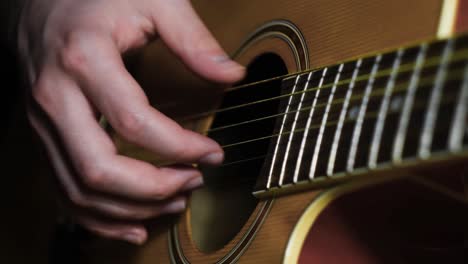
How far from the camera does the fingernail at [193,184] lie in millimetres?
835

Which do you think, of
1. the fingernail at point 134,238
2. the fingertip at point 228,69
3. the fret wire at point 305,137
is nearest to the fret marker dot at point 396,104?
the fret wire at point 305,137

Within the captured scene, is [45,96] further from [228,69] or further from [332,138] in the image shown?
[332,138]

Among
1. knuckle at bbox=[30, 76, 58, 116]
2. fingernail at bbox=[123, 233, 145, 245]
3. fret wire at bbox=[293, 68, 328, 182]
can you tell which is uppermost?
knuckle at bbox=[30, 76, 58, 116]

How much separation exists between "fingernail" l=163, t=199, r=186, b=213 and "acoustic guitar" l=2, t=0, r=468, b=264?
3 centimetres

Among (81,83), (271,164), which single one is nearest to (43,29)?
(81,83)

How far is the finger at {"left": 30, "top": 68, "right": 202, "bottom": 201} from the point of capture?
30.5 inches

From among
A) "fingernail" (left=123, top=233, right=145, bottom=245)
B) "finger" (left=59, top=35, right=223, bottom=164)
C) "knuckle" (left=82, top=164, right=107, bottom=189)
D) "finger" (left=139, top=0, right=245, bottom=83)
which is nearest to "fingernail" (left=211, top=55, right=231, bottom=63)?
"finger" (left=139, top=0, right=245, bottom=83)

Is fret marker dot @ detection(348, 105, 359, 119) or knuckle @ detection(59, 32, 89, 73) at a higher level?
knuckle @ detection(59, 32, 89, 73)

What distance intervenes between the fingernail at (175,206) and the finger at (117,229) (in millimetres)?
75

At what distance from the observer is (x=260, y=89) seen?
885 mm

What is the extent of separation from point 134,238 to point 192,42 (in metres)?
0.35

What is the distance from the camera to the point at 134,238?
0.92 meters

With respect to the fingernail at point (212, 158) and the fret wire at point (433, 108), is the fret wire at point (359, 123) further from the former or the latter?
the fingernail at point (212, 158)

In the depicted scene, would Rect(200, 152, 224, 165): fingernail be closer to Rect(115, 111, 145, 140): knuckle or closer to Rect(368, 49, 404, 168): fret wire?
Rect(115, 111, 145, 140): knuckle
